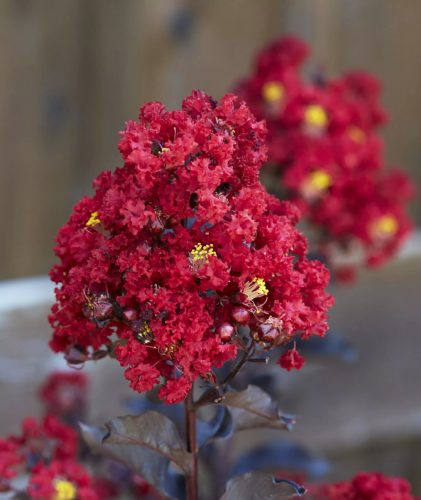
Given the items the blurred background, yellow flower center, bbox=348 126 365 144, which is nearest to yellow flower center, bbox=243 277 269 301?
yellow flower center, bbox=348 126 365 144

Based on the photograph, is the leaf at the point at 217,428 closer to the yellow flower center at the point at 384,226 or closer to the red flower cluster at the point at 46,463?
the red flower cluster at the point at 46,463

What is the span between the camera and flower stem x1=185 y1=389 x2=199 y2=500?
2.59ft

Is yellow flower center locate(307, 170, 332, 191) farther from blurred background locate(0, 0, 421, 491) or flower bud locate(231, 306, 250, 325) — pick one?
→ flower bud locate(231, 306, 250, 325)

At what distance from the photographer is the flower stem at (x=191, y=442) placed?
0.79 meters

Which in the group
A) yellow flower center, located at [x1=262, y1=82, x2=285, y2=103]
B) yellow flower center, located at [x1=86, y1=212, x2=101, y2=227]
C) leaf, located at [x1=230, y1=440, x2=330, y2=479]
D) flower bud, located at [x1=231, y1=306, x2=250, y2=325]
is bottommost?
flower bud, located at [x1=231, y1=306, x2=250, y2=325]

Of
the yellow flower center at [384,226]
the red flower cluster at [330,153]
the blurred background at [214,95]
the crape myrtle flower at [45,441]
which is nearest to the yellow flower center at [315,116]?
the red flower cluster at [330,153]

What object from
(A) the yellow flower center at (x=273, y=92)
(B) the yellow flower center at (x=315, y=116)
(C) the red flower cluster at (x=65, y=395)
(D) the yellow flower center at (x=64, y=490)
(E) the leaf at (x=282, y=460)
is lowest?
(D) the yellow flower center at (x=64, y=490)

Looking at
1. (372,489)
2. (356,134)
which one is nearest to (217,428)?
(372,489)

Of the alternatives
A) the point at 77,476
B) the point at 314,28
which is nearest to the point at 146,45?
the point at 314,28

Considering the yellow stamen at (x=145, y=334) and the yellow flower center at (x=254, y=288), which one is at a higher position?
the yellow flower center at (x=254, y=288)

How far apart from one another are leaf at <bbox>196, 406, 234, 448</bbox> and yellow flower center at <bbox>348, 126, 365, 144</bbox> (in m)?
0.59

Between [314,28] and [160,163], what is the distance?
1.27 m

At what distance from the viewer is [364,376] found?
179 cm

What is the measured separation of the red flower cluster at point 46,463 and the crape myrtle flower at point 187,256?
0.27 metres
